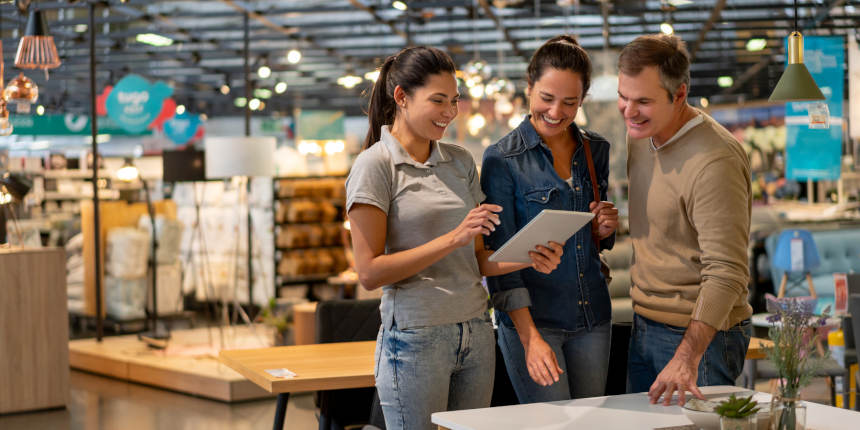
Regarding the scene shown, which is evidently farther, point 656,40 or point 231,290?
Answer: point 231,290

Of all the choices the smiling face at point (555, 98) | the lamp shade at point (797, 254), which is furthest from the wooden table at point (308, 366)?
the lamp shade at point (797, 254)

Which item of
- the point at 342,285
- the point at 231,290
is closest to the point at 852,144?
the point at 342,285

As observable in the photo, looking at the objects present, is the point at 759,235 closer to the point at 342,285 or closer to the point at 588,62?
the point at 342,285

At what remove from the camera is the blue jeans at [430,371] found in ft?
8.08

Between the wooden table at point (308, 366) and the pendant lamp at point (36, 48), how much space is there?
10.9ft

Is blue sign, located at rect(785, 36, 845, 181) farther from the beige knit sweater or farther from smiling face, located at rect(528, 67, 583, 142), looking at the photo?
smiling face, located at rect(528, 67, 583, 142)

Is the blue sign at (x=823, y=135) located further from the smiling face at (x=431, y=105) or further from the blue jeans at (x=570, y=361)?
the smiling face at (x=431, y=105)

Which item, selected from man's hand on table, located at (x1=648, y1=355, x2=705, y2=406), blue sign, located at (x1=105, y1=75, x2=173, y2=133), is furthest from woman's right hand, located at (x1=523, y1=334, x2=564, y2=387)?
blue sign, located at (x1=105, y1=75, x2=173, y2=133)

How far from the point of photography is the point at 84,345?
30.2 feet

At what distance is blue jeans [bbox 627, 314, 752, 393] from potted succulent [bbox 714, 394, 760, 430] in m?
0.59

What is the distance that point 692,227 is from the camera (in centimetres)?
261

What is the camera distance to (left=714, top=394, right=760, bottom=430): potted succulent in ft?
6.60

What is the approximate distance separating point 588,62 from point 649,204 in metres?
0.43

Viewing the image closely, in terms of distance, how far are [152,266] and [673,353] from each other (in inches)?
347
